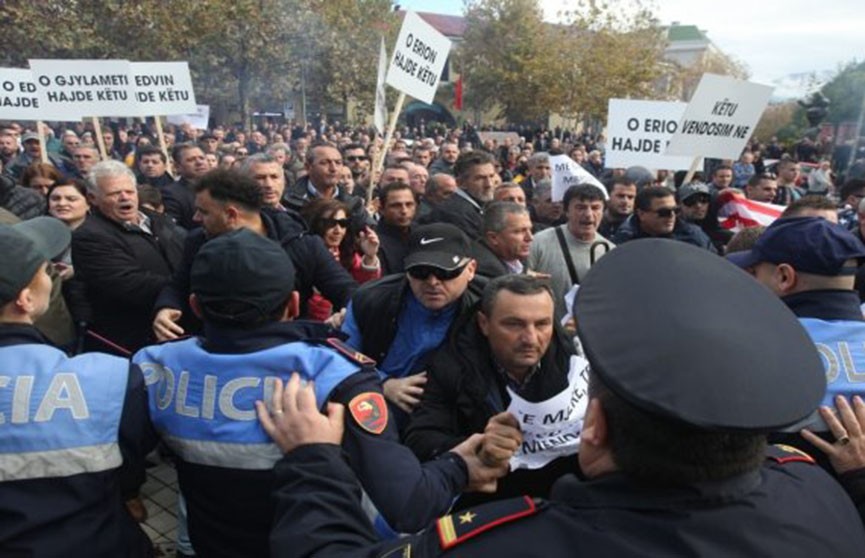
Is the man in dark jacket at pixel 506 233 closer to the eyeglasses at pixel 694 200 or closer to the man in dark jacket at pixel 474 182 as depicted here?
the man in dark jacket at pixel 474 182

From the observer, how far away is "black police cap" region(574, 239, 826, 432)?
0.93 metres

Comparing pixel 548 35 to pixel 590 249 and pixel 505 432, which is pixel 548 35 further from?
pixel 505 432

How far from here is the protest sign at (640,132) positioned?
670 centimetres

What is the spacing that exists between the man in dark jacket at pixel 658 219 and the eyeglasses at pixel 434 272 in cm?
238

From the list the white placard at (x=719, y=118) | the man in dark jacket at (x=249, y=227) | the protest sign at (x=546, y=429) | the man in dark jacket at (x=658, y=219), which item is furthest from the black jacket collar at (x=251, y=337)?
the white placard at (x=719, y=118)

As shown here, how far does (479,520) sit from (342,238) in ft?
11.0

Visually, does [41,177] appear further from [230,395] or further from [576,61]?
[576,61]

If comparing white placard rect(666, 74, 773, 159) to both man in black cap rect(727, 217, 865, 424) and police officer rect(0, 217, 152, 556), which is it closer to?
man in black cap rect(727, 217, 865, 424)

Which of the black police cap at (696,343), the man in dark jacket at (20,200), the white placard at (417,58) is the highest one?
the white placard at (417,58)

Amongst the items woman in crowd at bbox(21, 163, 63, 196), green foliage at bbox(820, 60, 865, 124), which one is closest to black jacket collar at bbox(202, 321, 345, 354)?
woman in crowd at bbox(21, 163, 63, 196)

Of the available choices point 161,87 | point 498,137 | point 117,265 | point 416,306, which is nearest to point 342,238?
point 117,265

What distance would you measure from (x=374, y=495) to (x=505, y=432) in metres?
0.41

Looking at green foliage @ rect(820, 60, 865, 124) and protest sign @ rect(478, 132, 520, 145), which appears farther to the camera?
green foliage @ rect(820, 60, 865, 124)

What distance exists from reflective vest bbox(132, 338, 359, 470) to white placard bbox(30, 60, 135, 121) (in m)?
5.23
